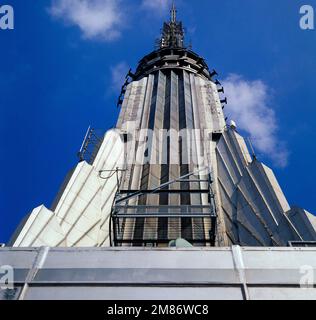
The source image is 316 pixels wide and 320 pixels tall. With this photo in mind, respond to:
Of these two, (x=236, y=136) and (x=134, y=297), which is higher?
(x=236, y=136)

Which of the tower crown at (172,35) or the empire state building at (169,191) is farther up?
the tower crown at (172,35)

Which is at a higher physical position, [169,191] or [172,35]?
[172,35]

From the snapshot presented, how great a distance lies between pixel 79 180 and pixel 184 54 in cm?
2555

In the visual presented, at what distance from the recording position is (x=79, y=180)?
2019 centimetres

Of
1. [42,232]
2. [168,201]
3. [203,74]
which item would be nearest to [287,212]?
[168,201]

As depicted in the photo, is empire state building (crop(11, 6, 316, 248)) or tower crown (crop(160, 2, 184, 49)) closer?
empire state building (crop(11, 6, 316, 248))

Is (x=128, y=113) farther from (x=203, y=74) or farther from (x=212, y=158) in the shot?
(x=203, y=74)

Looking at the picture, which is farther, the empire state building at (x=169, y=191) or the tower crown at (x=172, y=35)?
the tower crown at (x=172, y=35)

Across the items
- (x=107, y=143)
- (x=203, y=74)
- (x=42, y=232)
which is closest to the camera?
(x=42, y=232)

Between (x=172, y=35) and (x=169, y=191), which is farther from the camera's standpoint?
(x=172, y=35)

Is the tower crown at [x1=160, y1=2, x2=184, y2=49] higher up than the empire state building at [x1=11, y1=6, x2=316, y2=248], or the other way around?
the tower crown at [x1=160, y1=2, x2=184, y2=49]

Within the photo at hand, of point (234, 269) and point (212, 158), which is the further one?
point (212, 158)
